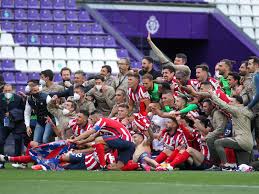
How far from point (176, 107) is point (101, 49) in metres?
10.5

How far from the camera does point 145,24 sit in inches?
1216

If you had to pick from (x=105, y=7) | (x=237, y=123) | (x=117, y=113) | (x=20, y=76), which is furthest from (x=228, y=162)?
(x=105, y=7)

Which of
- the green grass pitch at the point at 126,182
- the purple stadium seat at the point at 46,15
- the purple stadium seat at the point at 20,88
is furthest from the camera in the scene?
the purple stadium seat at the point at 46,15

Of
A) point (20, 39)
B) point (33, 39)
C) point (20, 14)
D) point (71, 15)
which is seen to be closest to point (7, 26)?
point (20, 39)

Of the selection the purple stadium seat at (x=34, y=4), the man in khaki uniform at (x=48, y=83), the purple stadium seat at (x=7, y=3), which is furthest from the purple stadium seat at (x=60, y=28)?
the man in khaki uniform at (x=48, y=83)

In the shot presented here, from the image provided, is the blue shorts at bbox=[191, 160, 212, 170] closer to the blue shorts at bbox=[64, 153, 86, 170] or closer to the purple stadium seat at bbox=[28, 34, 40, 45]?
the blue shorts at bbox=[64, 153, 86, 170]

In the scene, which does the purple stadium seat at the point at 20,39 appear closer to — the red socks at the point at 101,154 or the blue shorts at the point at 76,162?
the blue shorts at the point at 76,162

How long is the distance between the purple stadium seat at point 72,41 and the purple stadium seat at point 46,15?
85 centimetres

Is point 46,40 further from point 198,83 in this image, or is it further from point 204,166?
point 204,166

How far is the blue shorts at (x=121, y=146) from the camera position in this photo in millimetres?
17875

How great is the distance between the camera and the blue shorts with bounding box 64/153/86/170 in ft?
60.5

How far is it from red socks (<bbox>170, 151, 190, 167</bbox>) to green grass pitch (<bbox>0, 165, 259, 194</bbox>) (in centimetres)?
100

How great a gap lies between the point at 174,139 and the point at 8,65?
10.5 metres

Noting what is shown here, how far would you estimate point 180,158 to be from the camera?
58.9ft
